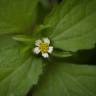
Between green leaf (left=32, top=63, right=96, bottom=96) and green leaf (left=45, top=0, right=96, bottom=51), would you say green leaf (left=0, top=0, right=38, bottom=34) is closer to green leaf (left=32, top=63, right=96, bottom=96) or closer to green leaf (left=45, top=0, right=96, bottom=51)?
green leaf (left=45, top=0, right=96, bottom=51)

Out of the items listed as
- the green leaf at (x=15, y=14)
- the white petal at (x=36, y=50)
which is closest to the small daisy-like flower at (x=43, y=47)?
the white petal at (x=36, y=50)

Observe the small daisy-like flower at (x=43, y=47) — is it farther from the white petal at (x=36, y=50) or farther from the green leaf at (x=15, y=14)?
the green leaf at (x=15, y=14)

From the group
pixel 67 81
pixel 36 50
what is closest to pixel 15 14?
pixel 36 50

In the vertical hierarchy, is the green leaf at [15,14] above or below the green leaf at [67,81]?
above

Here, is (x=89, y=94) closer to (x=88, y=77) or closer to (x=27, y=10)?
(x=88, y=77)

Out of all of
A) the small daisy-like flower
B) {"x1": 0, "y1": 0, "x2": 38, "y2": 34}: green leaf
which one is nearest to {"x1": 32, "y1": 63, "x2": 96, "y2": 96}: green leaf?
the small daisy-like flower

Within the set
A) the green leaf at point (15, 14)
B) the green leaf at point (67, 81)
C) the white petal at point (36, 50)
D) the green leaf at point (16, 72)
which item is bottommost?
the green leaf at point (67, 81)

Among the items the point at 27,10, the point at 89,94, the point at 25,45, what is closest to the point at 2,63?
the point at 25,45
